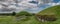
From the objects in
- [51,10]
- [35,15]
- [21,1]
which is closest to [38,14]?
[35,15]

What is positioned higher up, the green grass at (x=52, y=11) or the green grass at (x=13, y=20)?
the green grass at (x=52, y=11)

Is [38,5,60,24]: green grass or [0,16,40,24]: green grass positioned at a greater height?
[38,5,60,24]: green grass

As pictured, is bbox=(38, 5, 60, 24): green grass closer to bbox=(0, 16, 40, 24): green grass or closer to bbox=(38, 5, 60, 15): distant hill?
bbox=(38, 5, 60, 15): distant hill

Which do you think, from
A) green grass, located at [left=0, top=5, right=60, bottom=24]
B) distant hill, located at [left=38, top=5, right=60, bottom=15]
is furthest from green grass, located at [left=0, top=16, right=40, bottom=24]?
distant hill, located at [left=38, top=5, right=60, bottom=15]

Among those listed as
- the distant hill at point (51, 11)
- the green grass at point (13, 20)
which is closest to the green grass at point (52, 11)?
the distant hill at point (51, 11)

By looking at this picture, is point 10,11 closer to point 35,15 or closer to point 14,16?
point 14,16

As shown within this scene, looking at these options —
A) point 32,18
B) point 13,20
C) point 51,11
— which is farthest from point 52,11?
point 13,20

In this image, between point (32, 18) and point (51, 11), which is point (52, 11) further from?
point (32, 18)

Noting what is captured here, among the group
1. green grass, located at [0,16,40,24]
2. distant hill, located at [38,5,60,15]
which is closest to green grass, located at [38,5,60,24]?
distant hill, located at [38,5,60,15]

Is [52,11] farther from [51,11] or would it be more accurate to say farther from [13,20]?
[13,20]

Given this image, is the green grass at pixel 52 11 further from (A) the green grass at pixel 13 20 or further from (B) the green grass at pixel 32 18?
(A) the green grass at pixel 13 20

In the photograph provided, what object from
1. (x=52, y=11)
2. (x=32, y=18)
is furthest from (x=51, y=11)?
(x=32, y=18)

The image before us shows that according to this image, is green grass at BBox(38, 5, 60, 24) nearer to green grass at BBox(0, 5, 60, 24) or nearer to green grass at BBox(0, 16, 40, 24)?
green grass at BBox(0, 5, 60, 24)

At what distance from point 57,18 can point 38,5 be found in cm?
30
